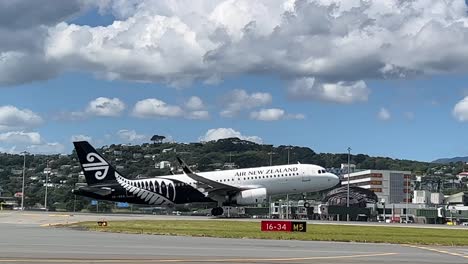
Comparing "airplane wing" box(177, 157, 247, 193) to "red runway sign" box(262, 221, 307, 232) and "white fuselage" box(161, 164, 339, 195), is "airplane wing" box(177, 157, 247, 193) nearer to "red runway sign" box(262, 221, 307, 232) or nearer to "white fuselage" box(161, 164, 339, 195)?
"white fuselage" box(161, 164, 339, 195)

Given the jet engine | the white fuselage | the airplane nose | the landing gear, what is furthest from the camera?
the airplane nose

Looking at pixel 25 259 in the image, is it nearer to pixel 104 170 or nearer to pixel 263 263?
pixel 263 263

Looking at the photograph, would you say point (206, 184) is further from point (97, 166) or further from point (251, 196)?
point (97, 166)

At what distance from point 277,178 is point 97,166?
18840mm

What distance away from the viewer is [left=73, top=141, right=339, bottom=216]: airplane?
7031cm

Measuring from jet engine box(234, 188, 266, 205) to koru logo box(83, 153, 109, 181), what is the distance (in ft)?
47.3

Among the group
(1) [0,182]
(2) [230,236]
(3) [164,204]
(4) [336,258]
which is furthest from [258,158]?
(4) [336,258]

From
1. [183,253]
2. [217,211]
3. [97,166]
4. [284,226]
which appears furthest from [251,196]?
[183,253]

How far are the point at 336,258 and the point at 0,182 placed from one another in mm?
186849

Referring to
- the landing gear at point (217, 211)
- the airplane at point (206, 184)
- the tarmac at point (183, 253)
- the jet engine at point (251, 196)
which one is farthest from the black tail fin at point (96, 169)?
the tarmac at point (183, 253)

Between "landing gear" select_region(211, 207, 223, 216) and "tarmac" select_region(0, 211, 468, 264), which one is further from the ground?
"landing gear" select_region(211, 207, 223, 216)

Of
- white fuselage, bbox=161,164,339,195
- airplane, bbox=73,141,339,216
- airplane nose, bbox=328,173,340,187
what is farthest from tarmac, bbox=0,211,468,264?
airplane nose, bbox=328,173,340,187

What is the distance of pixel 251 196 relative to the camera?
2736 inches

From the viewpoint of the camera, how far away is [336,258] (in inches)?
1004
